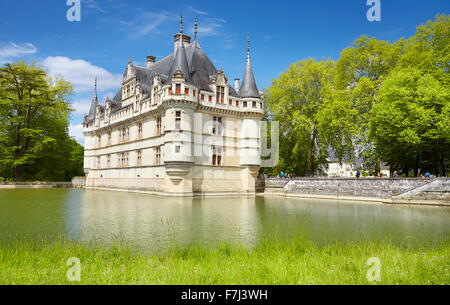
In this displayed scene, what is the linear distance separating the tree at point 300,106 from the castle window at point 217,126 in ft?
27.7

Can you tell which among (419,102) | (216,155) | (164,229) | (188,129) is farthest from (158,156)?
(419,102)

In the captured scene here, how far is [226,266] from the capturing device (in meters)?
5.56

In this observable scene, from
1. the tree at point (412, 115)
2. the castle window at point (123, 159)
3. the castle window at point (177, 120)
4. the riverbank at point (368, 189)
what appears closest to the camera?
the riverbank at point (368, 189)

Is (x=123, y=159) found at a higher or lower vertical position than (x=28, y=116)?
lower

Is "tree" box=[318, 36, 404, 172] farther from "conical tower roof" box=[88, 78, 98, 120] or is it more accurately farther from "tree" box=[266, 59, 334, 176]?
"conical tower roof" box=[88, 78, 98, 120]

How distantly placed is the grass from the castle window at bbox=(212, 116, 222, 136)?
21.2 m

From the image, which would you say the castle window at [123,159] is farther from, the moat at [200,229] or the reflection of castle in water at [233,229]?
the reflection of castle in water at [233,229]

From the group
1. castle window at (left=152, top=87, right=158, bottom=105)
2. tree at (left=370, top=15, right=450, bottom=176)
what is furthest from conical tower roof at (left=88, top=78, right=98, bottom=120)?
tree at (left=370, top=15, right=450, bottom=176)

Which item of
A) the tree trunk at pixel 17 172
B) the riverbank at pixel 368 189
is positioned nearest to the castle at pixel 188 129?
the riverbank at pixel 368 189

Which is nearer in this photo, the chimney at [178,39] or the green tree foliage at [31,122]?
the chimney at [178,39]

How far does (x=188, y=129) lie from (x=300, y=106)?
1468 cm

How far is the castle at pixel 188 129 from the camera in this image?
2505 cm

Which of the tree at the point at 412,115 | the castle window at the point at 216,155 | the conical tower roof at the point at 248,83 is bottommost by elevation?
the castle window at the point at 216,155

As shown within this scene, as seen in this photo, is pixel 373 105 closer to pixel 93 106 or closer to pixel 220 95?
pixel 220 95
